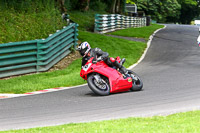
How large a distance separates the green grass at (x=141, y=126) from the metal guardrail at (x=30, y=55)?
332 inches

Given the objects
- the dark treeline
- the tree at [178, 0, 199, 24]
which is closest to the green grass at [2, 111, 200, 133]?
the dark treeline

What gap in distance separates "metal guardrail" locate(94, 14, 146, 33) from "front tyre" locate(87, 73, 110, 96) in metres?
19.5

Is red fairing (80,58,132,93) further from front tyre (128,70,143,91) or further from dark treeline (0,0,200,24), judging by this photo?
dark treeline (0,0,200,24)

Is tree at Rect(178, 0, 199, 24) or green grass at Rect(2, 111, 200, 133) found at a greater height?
green grass at Rect(2, 111, 200, 133)

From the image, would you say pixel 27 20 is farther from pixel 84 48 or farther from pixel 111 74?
pixel 111 74

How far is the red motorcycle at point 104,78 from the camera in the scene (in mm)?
10812

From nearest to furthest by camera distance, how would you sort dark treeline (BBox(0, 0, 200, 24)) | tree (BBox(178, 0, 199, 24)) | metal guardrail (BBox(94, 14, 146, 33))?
1. dark treeline (BBox(0, 0, 200, 24))
2. metal guardrail (BBox(94, 14, 146, 33))
3. tree (BBox(178, 0, 199, 24))

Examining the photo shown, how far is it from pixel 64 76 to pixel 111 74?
4.25 metres

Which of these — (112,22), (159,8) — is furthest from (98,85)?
(159,8)

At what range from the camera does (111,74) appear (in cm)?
1105

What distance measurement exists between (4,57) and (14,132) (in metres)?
8.60

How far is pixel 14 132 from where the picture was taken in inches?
273

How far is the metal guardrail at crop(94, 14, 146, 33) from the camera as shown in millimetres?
30500

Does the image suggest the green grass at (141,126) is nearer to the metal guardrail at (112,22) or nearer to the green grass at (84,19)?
the green grass at (84,19)
